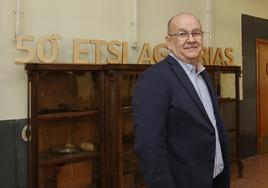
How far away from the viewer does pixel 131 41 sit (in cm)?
369

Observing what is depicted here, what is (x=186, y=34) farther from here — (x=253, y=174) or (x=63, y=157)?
(x=253, y=174)

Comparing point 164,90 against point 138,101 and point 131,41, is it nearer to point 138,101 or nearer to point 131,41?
point 138,101

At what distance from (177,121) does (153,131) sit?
0.41 feet

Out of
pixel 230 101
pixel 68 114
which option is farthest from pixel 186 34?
pixel 230 101

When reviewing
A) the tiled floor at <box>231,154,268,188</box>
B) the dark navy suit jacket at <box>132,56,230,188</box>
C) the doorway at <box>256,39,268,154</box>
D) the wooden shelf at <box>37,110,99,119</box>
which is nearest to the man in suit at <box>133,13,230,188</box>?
the dark navy suit jacket at <box>132,56,230,188</box>

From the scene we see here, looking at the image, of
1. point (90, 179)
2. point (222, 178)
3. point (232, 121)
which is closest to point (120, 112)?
point (90, 179)

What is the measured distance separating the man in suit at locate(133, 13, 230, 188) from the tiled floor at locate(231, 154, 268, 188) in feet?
8.37

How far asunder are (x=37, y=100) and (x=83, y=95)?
0.53 meters

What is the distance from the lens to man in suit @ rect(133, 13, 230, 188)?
150 cm

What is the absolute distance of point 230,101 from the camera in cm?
445

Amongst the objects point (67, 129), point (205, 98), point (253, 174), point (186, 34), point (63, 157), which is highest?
point (186, 34)

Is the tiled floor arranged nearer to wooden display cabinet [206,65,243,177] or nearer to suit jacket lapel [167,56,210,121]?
wooden display cabinet [206,65,243,177]

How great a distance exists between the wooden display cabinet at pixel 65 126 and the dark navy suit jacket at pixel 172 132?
147cm

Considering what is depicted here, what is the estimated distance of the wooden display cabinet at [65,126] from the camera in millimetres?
2803
